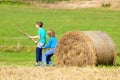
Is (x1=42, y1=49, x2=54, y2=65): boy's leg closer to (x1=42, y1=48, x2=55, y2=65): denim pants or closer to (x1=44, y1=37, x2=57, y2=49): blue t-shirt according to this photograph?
(x1=42, y1=48, x2=55, y2=65): denim pants

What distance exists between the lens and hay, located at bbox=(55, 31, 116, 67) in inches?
731

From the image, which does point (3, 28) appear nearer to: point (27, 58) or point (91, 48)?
point (27, 58)

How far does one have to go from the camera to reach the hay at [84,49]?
60.9 ft

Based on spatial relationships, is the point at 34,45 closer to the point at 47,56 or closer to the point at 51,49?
the point at 51,49

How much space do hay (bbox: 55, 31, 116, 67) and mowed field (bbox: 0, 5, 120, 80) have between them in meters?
1.05

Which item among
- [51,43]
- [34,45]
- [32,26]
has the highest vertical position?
[51,43]

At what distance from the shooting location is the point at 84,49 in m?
18.9

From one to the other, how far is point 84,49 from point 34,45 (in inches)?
354

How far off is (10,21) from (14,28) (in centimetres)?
531

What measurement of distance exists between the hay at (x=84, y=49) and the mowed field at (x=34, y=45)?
1.05 meters

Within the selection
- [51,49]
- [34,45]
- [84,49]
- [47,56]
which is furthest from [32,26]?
[84,49]

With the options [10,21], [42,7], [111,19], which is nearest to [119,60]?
[10,21]

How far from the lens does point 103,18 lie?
48594 millimetres

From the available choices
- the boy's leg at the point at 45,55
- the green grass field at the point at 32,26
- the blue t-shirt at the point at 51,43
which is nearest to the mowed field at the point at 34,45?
the green grass field at the point at 32,26
